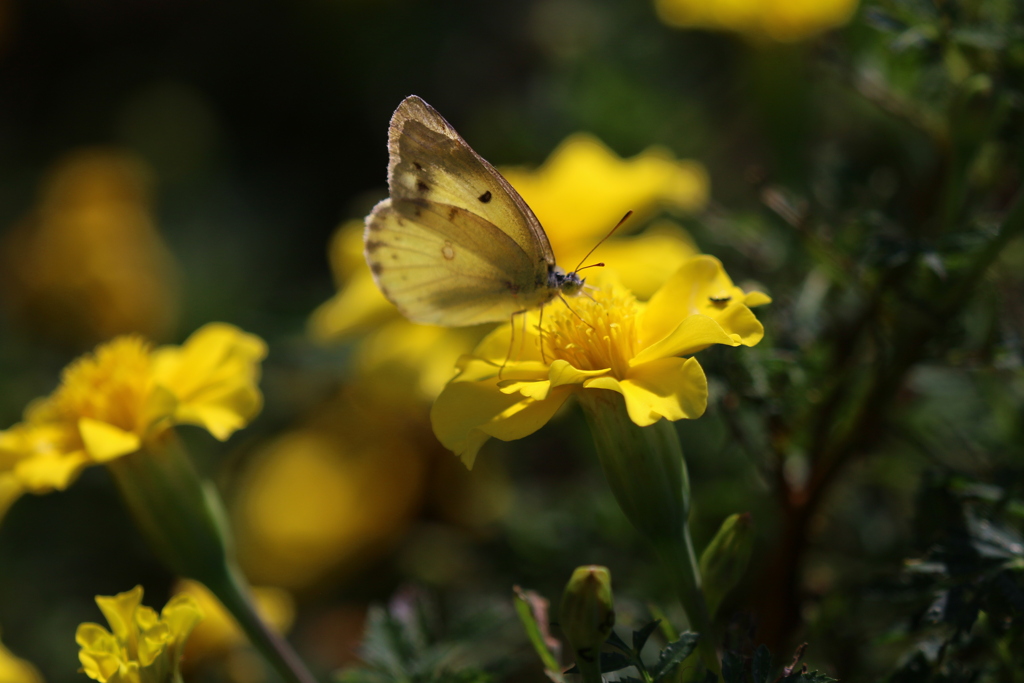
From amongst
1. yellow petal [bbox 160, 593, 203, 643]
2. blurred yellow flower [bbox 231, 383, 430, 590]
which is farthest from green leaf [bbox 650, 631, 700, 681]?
blurred yellow flower [bbox 231, 383, 430, 590]

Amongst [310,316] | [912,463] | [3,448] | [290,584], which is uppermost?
[3,448]

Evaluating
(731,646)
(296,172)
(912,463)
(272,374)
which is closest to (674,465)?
(731,646)

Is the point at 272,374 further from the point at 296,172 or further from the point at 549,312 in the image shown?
the point at 549,312

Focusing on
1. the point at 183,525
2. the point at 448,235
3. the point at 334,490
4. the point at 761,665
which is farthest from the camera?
the point at 334,490

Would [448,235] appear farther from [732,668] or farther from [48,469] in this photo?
[732,668]

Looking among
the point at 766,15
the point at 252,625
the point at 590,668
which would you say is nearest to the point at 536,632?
the point at 590,668
